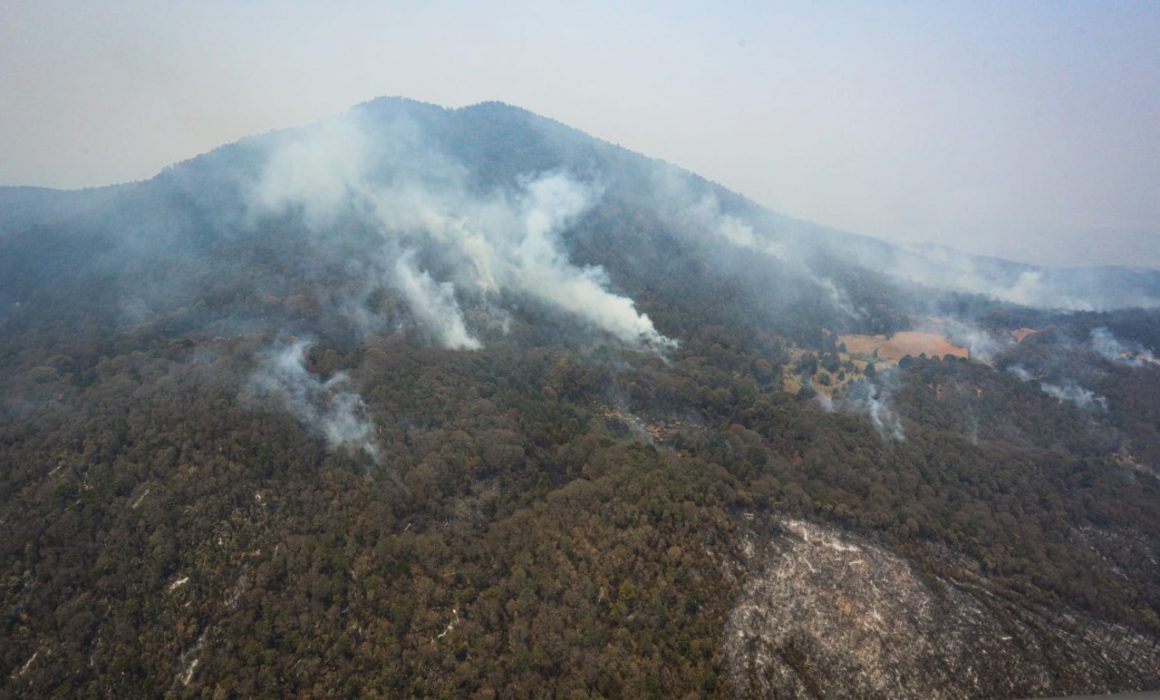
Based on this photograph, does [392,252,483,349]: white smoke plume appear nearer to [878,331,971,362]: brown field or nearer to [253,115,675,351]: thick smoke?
[253,115,675,351]: thick smoke

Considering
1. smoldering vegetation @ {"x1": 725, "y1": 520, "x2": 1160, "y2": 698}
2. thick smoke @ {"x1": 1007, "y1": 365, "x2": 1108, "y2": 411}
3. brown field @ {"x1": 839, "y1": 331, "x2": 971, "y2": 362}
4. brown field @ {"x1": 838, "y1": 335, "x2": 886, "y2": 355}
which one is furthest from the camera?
brown field @ {"x1": 838, "y1": 335, "x2": 886, "y2": 355}

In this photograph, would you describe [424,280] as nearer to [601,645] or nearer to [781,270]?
[601,645]

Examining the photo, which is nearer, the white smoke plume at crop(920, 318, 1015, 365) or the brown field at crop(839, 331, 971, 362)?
the white smoke plume at crop(920, 318, 1015, 365)

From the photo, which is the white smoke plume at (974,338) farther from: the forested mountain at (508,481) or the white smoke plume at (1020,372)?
the white smoke plume at (1020,372)

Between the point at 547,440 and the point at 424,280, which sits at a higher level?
the point at 424,280

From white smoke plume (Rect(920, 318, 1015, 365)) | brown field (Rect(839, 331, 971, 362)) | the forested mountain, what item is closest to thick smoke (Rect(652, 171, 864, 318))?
brown field (Rect(839, 331, 971, 362))

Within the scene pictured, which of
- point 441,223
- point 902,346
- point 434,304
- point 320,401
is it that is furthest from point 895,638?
point 441,223

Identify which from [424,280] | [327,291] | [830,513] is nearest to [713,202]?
[424,280]
